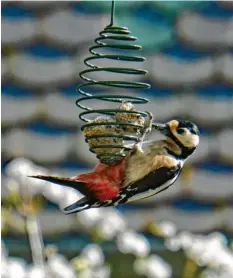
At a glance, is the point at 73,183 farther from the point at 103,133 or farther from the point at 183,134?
the point at 183,134

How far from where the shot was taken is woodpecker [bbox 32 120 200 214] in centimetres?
312

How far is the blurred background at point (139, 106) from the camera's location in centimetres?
479

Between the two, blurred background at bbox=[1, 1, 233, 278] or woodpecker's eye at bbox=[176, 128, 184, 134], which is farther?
blurred background at bbox=[1, 1, 233, 278]

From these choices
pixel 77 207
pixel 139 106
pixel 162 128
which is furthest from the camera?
pixel 139 106

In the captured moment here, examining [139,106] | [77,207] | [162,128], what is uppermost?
[162,128]

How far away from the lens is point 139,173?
3191 mm

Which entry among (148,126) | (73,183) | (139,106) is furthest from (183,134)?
(139,106)

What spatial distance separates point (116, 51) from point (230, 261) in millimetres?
1082

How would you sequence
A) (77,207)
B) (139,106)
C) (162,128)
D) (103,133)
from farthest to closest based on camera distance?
(139,106) → (162,128) → (103,133) → (77,207)

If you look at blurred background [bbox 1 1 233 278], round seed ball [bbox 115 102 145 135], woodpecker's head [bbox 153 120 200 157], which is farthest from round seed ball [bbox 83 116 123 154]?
blurred background [bbox 1 1 233 278]

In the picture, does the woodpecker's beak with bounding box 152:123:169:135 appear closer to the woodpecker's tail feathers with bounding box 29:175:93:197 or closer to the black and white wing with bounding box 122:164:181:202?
the black and white wing with bounding box 122:164:181:202

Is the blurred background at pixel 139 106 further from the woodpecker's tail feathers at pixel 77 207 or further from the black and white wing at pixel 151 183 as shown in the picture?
the woodpecker's tail feathers at pixel 77 207

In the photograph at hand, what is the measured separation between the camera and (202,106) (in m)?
4.88

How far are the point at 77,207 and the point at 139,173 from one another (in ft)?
0.70
